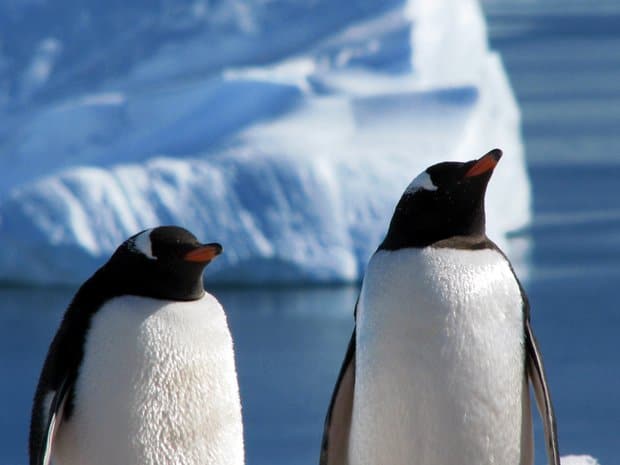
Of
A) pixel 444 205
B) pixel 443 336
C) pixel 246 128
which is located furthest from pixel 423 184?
pixel 246 128

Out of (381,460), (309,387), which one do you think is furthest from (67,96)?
(381,460)

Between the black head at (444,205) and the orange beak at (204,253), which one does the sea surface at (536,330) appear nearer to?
the black head at (444,205)

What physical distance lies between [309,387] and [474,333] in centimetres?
375

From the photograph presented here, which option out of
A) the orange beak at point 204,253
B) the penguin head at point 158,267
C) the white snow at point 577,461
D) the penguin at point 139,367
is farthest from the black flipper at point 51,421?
the white snow at point 577,461

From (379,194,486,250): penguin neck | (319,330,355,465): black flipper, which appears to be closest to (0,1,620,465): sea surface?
(319,330,355,465): black flipper

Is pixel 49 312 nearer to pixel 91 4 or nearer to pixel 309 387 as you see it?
pixel 309 387

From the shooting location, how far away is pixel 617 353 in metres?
6.69

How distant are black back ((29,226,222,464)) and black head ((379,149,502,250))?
401 millimetres

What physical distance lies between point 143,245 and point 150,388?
240mm

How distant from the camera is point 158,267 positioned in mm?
2305

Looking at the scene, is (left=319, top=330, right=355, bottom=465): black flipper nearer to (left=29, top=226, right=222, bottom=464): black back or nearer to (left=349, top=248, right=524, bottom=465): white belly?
(left=349, top=248, right=524, bottom=465): white belly

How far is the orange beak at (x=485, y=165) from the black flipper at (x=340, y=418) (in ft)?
1.37

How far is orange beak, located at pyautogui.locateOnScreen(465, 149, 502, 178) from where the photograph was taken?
246 centimetres

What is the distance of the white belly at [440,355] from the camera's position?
249cm
